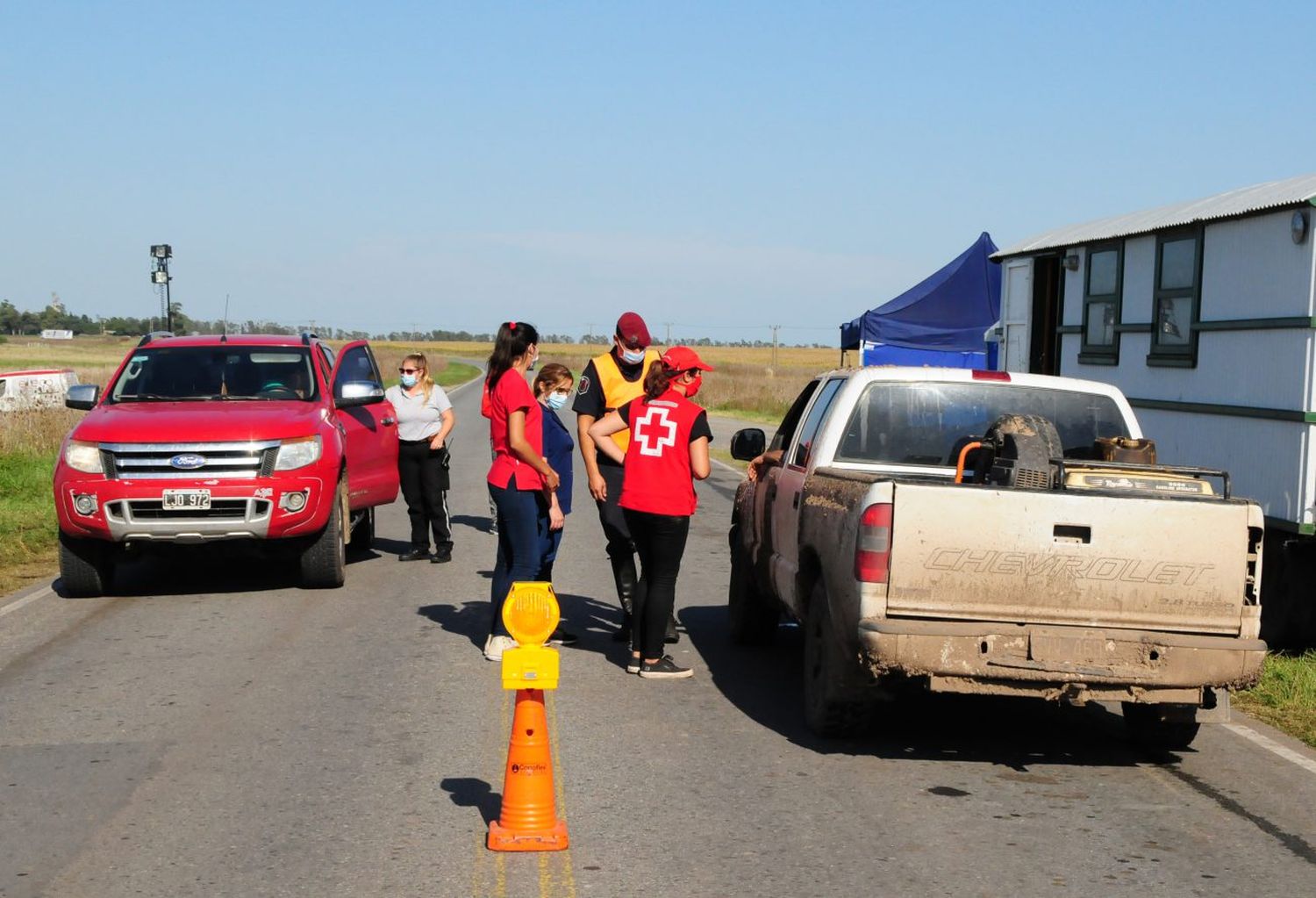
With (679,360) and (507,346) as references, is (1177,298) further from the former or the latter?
(507,346)

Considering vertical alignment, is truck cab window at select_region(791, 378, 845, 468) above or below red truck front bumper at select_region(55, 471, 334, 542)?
above

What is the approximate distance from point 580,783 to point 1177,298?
7.24 m

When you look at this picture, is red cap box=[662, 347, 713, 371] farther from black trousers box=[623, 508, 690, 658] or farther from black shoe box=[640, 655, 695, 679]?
black shoe box=[640, 655, 695, 679]

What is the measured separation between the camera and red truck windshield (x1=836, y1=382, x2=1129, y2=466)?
7469mm

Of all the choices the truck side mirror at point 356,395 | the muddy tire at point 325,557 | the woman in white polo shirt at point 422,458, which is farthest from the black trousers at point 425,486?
the muddy tire at point 325,557

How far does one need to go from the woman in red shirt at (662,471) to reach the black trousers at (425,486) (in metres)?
4.63

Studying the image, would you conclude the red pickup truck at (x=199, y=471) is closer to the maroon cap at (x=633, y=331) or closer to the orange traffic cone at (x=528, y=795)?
the maroon cap at (x=633, y=331)

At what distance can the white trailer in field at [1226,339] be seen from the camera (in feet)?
30.6

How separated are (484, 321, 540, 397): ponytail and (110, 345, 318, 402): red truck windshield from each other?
3790 millimetres

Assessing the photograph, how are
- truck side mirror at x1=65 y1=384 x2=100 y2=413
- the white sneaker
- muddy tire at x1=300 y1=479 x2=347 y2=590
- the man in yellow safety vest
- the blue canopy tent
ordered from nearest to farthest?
the white sneaker
the man in yellow safety vest
muddy tire at x1=300 y1=479 x2=347 y2=590
truck side mirror at x1=65 y1=384 x2=100 y2=413
the blue canopy tent

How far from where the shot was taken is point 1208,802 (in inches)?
237

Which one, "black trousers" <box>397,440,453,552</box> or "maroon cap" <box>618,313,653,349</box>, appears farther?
"black trousers" <box>397,440,453,552</box>

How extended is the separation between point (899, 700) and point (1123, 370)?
214 inches

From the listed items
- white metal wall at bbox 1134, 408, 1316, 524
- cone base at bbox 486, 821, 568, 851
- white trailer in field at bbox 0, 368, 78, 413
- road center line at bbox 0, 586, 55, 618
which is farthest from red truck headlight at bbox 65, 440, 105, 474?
white trailer in field at bbox 0, 368, 78, 413
